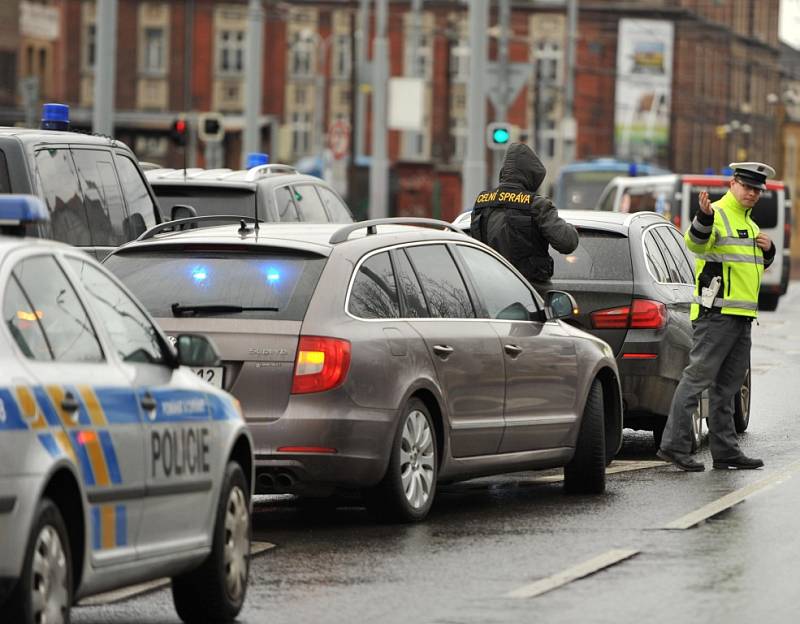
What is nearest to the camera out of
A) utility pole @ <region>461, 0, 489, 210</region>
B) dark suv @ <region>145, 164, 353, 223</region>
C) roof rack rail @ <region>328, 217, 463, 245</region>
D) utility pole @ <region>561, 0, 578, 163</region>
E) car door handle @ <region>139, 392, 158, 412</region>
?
car door handle @ <region>139, 392, 158, 412</region>

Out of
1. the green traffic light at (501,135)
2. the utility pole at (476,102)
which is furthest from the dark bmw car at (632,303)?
the utility pole at (476,102)

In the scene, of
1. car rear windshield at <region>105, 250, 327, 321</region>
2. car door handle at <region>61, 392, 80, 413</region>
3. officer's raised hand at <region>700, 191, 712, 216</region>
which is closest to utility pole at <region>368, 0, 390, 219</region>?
officer's raised hand at <region>700, 191, 712, 216</region>

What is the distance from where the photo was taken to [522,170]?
14547mm

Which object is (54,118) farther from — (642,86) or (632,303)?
(642,86)

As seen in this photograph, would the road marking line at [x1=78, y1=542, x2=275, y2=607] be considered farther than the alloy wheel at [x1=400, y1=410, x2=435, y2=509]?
No

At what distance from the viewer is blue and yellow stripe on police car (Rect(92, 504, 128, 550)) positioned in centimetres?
725

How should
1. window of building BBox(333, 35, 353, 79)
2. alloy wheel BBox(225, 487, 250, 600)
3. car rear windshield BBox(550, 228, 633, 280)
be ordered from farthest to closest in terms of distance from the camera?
1. window of building BBox(333, 35, 353, 79)
2. car rear windshield BBox(550, 228, 633, 280)
3. alloy wheel BBox(225, 487, 250, 600)

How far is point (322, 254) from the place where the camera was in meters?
10.8

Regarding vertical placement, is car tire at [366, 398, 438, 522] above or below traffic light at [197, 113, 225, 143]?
below

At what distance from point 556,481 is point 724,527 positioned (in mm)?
2471

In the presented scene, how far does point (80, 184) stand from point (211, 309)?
3480 millimetres

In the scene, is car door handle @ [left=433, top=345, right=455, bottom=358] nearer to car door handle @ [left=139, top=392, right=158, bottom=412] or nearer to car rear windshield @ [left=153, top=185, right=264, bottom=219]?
car door handle @ [left=139, top=392, right=158, bottom=412]

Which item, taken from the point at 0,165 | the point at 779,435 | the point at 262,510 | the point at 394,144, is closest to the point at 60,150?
the point at 0,165

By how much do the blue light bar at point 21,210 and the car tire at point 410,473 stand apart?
146 inches
